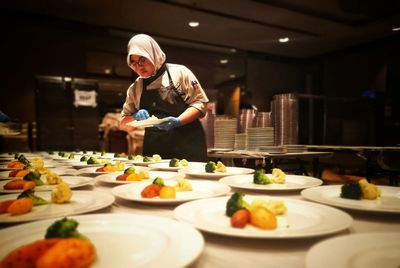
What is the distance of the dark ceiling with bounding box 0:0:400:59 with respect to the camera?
591 centimetres

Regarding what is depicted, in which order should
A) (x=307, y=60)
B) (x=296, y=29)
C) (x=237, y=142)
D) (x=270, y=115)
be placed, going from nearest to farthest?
(x=270, y=115) < (x=237, y=142) < (x=296, y=29) < (x=307, y=60)

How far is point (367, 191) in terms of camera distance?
969 mm

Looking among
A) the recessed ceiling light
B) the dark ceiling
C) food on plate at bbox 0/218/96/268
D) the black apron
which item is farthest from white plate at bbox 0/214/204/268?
the recessed ceiling light

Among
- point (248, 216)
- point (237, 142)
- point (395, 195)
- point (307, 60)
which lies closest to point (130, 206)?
point (248, 216)

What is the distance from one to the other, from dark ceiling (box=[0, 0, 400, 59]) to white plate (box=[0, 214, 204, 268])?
572 cm

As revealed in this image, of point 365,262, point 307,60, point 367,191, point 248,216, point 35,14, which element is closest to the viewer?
point 365,262

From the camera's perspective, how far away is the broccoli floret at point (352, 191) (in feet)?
3.19

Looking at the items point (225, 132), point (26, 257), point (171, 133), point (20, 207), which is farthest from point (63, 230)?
point (225, 132)

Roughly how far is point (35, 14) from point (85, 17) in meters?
1.02

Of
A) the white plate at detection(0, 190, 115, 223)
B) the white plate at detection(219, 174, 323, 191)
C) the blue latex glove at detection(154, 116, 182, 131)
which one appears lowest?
the white plate at detection(0, 190, 115, 223)

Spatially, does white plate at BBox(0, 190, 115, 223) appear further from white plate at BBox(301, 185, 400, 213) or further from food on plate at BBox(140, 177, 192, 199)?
white plate at BBox(301, 185, 400, 213)

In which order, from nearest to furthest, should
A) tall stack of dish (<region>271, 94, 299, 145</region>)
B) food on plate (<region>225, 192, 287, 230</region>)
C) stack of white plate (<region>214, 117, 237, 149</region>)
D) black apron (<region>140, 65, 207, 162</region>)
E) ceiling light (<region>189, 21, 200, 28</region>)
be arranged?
food on plate (<region>225, 192, 287, 230</region>) < black apron (<region>140, 65, 207, 162</region>) < tall stack of dish (<region>271, 94, 299, 145</region>) < stack of white plate (<region>214, 117, 237, 149</region>) < ceiling light (<region>189, 21, 200, 28</region>)

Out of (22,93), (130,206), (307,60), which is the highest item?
(307,60)

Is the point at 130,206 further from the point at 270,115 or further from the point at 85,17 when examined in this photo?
the point at 85,17
